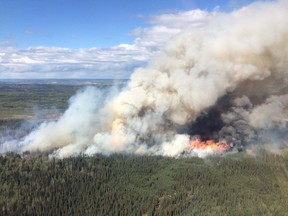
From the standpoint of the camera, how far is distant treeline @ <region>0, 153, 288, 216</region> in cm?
15188

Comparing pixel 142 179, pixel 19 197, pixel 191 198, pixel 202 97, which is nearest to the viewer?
pixel 19 197

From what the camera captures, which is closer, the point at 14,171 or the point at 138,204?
the point at 138,204

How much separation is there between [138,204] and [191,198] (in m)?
20.8

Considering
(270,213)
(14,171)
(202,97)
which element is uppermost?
(202,97)

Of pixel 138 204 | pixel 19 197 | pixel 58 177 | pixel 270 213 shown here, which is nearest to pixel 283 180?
pixel 270 213

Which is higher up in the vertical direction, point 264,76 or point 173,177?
point 264,76

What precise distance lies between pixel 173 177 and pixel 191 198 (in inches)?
966

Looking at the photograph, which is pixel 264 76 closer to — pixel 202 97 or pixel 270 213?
pixel 202 97

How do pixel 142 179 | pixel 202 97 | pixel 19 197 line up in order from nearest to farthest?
pixel 19 197 < pixel 142 179 < pixel 202 97

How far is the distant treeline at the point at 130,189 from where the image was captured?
5979 inches

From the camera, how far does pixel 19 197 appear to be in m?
148

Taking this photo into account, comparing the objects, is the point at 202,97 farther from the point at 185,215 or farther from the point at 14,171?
the point at 14,171

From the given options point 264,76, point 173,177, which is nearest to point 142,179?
point 173,177

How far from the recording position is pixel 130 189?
171m
